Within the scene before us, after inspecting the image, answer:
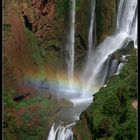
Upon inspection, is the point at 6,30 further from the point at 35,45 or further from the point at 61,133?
the point at 61,133

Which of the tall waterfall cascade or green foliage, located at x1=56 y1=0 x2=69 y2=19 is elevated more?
green foliage, located at x1=56 y1=0 x2=69 y2=19

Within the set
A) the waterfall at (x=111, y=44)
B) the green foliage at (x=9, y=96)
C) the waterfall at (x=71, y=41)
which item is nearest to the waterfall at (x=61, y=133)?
the green foliage at (x=9, y=96)

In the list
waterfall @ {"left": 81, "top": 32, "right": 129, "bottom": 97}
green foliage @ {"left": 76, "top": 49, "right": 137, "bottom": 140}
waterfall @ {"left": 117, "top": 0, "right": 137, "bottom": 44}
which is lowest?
green foliage @ {"left": 76, "top": 49, "right": 137, "bottom": 140}

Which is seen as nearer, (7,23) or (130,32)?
(7,23)

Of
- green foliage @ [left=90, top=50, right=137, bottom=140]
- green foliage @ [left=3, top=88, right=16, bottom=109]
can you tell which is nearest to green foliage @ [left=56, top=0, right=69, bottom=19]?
green foliage @ [left=3, top=88, right=16, bottom=109]

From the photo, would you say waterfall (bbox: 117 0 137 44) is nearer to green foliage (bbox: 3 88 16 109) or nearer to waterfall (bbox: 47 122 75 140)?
green foliage (bbox: 3 88 16 109)

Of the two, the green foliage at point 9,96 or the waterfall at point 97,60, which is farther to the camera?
the waterfall at point 97,60

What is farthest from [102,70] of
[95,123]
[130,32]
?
[95,123]

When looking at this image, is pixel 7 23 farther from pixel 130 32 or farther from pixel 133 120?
pixel 133 120

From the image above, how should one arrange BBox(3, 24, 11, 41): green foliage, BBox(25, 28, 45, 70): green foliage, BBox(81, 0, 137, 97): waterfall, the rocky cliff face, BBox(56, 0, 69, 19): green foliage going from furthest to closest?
1. BBox(56, 0, 69, 19): green foliage
2. BBox(81, 0, 137, 97): waterfall
3. BBox(25, 28, 45, 70): green foliage
4. BBox(3, 24, 11, 41): green foliage
5. the rocky cliff face

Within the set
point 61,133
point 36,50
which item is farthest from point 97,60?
point 61,133

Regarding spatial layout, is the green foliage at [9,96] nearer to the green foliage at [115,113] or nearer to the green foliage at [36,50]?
the green foliage at [36,50]
